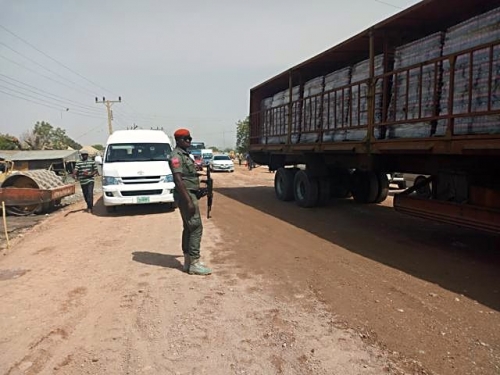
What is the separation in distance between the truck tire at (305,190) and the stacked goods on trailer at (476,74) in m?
5.06

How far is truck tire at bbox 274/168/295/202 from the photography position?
11.8 metres

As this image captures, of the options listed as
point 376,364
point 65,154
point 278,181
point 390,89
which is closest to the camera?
point 376,364

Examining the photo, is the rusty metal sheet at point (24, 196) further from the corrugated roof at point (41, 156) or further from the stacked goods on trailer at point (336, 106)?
the corrugated roof at point (41, 156)

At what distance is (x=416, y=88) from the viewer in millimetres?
6055

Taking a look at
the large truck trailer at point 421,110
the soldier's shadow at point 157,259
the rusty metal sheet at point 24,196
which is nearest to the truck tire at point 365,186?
the large truck trailer at point 421,110

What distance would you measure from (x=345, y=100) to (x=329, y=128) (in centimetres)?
78

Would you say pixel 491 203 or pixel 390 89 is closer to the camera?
pixel 491 203

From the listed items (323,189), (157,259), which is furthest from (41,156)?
(157,259)

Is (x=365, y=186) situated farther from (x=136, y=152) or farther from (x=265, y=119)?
(x=136, y=152)

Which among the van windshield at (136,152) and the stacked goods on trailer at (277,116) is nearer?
the van windshield at (136,152)

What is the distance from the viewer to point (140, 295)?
4297 millimetres

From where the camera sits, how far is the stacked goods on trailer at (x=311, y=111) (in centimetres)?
938

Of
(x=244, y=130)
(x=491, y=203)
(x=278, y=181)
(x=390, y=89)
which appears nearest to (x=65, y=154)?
(x=278, y=181)

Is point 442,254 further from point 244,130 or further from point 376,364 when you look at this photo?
point 244,130
